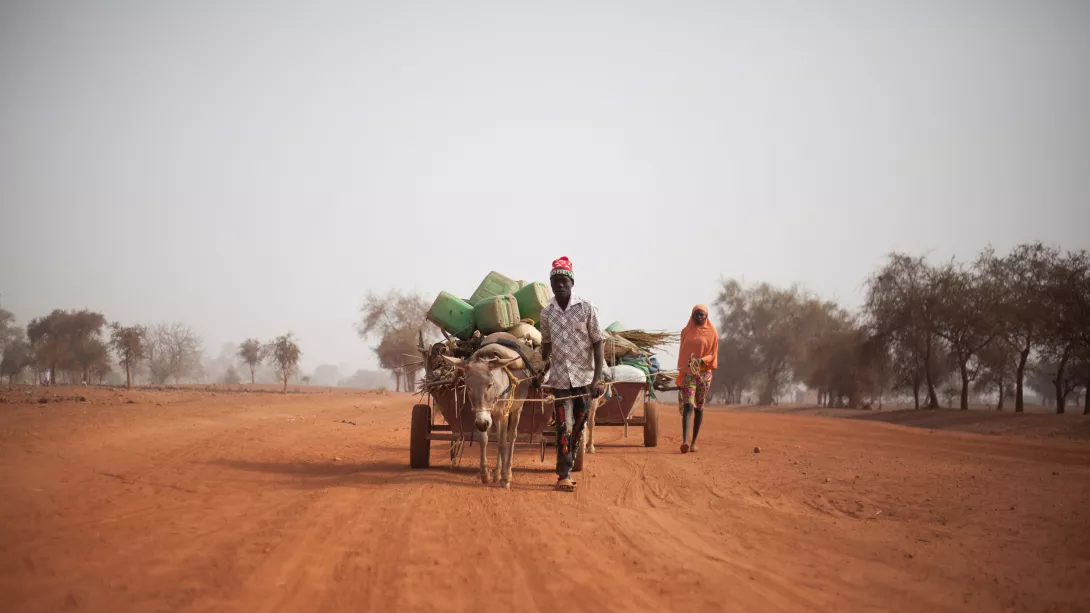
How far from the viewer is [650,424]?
1291cm

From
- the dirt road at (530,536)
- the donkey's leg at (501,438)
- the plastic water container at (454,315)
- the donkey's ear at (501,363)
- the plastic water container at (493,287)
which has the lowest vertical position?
the dirt road at (530,536)

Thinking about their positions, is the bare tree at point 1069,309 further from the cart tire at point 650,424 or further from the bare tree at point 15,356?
the bare tree at point 15,356

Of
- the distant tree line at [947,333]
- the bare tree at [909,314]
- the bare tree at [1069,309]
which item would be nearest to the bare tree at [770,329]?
the distant tree line at [947,333]

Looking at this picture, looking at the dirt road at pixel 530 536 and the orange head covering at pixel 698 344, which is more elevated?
the orange head covering at pixel 698 344

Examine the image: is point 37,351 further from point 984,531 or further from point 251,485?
point 984,531

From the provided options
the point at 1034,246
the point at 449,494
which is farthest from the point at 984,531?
the point at 1034,246

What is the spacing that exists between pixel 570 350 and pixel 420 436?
258 cm

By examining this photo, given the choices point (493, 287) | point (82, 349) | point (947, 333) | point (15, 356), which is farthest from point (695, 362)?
point (15, 356)

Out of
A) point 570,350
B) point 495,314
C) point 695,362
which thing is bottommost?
point 695,362

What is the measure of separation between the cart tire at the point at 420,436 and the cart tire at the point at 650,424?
194 inches

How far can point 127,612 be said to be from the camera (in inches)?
150

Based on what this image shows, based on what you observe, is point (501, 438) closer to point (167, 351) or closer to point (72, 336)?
point (72, 336)

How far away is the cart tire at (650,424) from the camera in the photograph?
12867 mm

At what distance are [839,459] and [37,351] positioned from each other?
7135 cm
